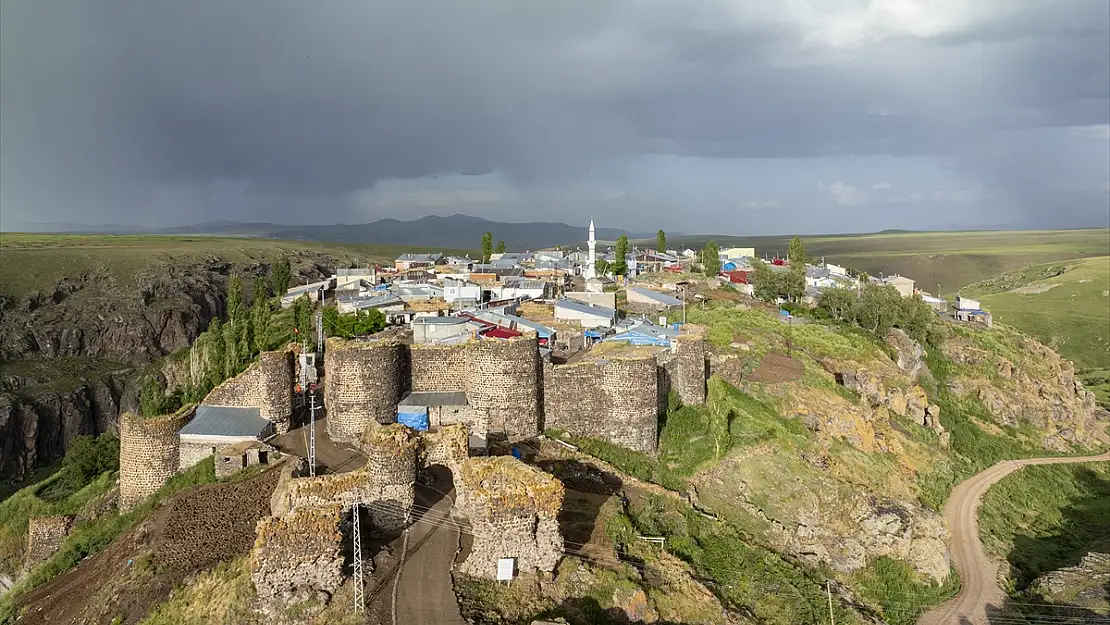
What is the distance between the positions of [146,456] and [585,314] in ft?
86.0

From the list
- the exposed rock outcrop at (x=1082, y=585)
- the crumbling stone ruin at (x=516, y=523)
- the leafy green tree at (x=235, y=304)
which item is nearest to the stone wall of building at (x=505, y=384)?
the crumbling stone ruin at (x=516, y=523)

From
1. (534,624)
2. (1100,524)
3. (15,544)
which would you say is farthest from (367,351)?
(1100,524)

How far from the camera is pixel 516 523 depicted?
47.2ft

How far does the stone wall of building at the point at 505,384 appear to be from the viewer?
23.0 m

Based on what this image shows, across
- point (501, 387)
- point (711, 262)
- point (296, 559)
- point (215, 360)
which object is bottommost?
point (215, 360)

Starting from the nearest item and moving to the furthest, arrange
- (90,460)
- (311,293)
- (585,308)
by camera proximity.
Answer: (90,460) < (585,308) < (311,293)

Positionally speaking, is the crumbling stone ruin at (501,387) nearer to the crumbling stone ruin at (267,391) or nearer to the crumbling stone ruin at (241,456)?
the crumbling stone ruin at (267,391)

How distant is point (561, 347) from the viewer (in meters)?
37.6

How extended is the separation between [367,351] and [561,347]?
16357mm

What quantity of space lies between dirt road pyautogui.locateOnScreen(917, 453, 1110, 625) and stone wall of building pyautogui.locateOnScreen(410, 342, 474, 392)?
17.6 metres

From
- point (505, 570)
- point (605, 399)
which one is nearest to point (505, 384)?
point (605, 399)

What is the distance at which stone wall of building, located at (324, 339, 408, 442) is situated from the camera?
22.5 m

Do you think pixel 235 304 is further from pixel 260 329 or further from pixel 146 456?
pixel 146 456

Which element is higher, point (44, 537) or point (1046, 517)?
point (44, 537)
